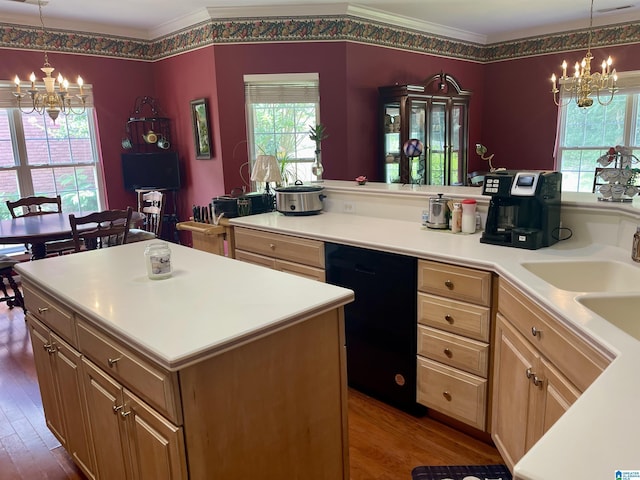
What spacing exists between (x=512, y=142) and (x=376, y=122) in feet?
7.86

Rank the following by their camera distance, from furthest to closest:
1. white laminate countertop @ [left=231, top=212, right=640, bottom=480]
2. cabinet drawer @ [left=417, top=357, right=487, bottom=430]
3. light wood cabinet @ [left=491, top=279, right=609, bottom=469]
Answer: cabinet drawer @ [left=417, top=357, right=487, bottom=430]
light wood cabinet @ [left=491, top=279, right=609, bottom=469]
white laminate countertop @ [left=231, top=212, right=640, bottom=480]

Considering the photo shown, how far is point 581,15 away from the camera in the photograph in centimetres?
530

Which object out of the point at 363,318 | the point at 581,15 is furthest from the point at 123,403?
the point at 581,15

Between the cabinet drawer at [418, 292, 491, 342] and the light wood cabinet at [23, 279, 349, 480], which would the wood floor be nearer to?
the light wood cabinet at [23, 279, 349, 480]

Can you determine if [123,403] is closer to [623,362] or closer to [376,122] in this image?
[623,362]

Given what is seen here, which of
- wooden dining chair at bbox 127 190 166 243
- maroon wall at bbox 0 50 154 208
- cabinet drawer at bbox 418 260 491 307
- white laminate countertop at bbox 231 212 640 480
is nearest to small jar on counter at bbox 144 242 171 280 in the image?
white laminate countertop at bbox 231 212 640 480

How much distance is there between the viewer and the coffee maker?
2.13m

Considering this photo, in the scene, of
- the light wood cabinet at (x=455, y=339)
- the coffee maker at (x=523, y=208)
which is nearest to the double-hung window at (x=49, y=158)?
the light wood cabinet at (x=455, y=339)

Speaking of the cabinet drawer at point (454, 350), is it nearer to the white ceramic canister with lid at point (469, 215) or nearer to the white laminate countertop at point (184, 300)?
the white ceramic canister with lid at point (469, 215)

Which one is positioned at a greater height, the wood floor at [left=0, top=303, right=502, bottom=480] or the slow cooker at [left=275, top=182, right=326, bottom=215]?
the slow cooker at [left=275, top=182, right=326, bottom=215]

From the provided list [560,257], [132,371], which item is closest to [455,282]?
[560,257]

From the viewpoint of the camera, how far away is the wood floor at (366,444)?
6.75 feet

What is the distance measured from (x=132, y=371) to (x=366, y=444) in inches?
50.2

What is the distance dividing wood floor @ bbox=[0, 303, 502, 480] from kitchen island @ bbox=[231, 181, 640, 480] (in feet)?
2.81
